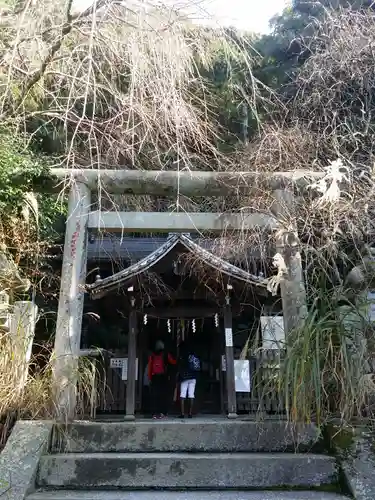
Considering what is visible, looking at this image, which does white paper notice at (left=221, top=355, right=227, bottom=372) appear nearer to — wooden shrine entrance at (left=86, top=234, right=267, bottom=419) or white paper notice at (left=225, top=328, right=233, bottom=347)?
wooden shrine entrance at (left=86, top=234, right=267, bottom=419)

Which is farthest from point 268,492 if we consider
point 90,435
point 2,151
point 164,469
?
point 2,151

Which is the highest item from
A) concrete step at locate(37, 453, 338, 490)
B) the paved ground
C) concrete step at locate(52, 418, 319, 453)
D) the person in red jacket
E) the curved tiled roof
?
the curved tiled roof

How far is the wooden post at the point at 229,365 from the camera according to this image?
350 inches

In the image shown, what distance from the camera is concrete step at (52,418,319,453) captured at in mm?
3701

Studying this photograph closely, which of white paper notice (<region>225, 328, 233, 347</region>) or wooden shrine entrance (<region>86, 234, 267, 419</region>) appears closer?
wooden shrine entrance (<region>86, 234, 267, 419</region>)

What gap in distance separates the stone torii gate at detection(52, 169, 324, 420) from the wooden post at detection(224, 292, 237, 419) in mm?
3958

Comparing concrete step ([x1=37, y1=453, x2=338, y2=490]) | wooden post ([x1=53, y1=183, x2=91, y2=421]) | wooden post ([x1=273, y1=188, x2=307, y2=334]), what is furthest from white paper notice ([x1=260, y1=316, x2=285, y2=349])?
wooden post ([x1=53, y1=183, x2=91, y2=421])

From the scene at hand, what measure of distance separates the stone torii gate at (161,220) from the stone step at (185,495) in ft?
4.30

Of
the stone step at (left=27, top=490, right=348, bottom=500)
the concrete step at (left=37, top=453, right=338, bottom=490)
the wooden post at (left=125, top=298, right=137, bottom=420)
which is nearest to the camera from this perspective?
the stone step at (left=27, top=490, right=348, bottom=500)

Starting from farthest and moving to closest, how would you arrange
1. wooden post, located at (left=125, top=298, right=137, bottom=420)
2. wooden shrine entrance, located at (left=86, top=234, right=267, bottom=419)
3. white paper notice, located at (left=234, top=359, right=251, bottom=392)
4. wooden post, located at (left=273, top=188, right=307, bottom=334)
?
1. white paper notice, located at (left=234, top=359, right=251, bottom=392)
2. wooden post, located at (left=125, top=298, right=137, bottom=420)
3. wooden shrine entrance, located at (left=86, top=234, right=267, bottom=419)
4. wooden post, located at (left=273, top=188, right=307, bottom=334)

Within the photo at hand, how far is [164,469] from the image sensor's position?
3318 mm

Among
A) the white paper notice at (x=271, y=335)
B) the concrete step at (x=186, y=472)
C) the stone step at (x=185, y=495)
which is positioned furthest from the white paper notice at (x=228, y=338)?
the stone step at (x=185, y=495)

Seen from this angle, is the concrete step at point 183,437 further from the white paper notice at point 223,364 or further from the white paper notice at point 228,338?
the white paper notice at point 223,364

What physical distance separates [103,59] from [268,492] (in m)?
4.27
